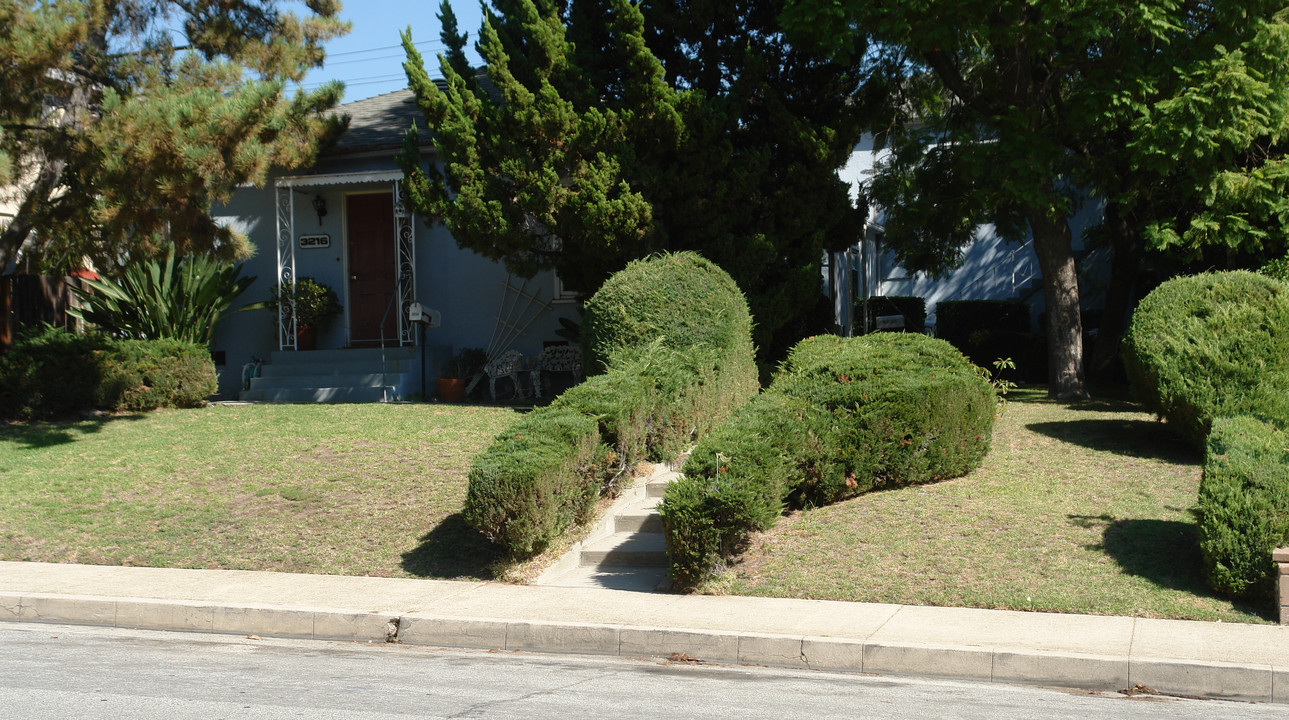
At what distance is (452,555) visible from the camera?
8.19 m

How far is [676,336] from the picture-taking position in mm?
10320

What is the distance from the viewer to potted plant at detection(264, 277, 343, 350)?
1630 centimetres

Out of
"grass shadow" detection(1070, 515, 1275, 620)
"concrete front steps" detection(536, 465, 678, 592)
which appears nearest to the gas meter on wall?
"concrete front steps" detection(536, 465, 678, 592)

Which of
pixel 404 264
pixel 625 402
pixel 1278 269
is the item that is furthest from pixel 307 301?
pixel 1278 269

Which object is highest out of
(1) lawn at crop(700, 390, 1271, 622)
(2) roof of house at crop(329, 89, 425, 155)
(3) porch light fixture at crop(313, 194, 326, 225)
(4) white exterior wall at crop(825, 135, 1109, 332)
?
(2) roof of house at crop(329, 89, 425, 155)

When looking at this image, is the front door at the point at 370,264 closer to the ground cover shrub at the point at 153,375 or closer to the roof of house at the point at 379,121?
the roof of house at the point at 379,121

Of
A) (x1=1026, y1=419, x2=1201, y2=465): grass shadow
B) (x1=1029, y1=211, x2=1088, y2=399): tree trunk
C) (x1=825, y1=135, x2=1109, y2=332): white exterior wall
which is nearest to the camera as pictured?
(x1=1026, y1=419, x2=1201, y2=465): grass shadow

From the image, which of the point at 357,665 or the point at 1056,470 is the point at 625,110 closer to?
the point at 1056,470

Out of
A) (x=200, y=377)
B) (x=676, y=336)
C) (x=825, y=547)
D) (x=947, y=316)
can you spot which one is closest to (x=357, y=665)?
(x=825, y=547)

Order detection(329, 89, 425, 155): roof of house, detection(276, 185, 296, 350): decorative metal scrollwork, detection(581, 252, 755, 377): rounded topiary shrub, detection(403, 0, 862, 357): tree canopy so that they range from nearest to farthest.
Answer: detection(581, 252, 755, 377): rounded topiary shrub, detection(403, 0, 862, 357): tree canopy, detection(276, 185, 296, 350): decorative metal scrollwork, detection(329, 89, 425, 155): roof of house

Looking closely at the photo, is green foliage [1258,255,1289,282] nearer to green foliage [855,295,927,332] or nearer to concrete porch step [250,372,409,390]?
green foliage [855,295,927,332]

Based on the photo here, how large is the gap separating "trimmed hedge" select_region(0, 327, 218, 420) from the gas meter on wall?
10.4 ft

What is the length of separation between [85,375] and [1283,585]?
12.9 m

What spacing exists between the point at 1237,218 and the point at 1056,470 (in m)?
4.73
